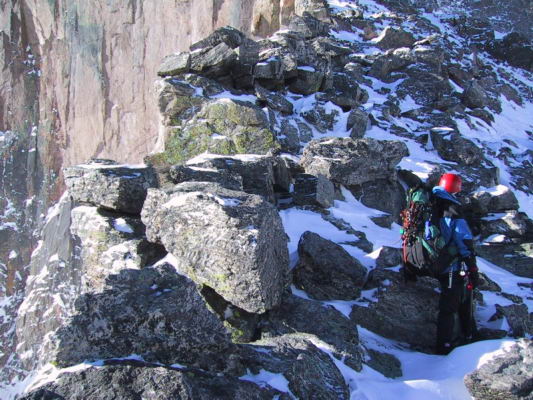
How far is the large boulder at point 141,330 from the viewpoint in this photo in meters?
3.23

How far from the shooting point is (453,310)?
4840 mm

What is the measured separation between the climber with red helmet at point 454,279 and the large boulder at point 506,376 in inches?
34.7

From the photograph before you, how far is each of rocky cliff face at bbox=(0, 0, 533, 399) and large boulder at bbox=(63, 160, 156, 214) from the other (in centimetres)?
3

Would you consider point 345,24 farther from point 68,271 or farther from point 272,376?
point 272,376

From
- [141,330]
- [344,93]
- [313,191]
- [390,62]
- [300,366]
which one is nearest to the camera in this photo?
[141,330]

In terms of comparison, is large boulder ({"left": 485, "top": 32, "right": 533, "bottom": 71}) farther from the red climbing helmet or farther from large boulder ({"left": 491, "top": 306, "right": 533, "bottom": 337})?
the red climbing helmet

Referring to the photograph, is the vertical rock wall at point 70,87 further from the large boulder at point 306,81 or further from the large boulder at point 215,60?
the large boulder at point 215,60

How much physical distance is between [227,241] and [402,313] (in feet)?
7.56

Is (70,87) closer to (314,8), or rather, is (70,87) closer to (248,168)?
(314,8)

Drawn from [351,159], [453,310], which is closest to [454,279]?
[453,310]

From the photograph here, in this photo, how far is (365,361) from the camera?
4.45 m

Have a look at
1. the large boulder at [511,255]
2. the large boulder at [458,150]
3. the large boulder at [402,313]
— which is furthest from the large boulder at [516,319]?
the large boulder at [458,150]

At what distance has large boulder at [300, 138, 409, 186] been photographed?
941cm

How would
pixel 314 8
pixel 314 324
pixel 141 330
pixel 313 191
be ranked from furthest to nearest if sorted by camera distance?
1. pixel 314 8
2. pixel 313 191
3. pixel 314 324
4. pixel 141 330
